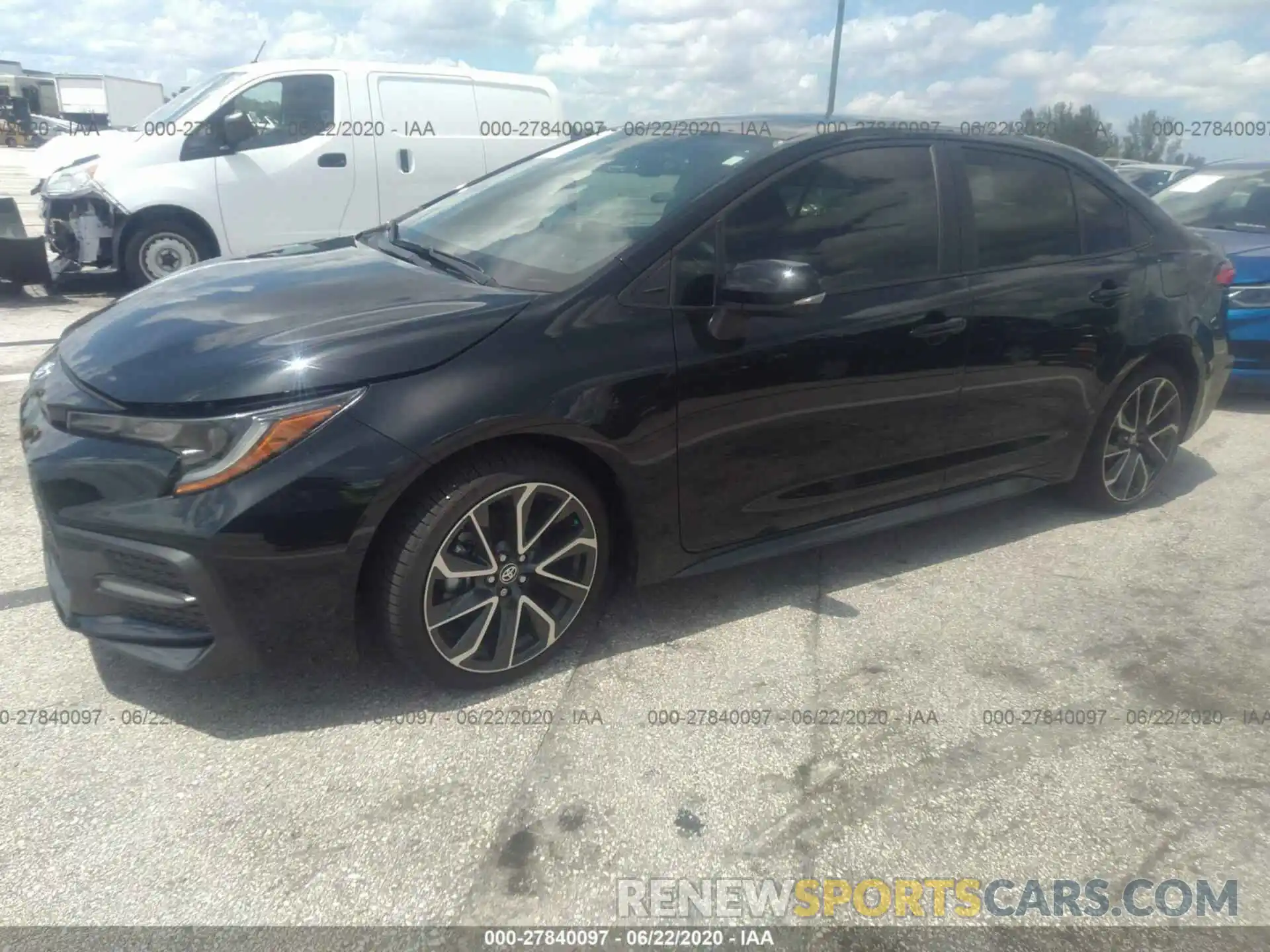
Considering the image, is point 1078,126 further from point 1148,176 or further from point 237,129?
point 237,129

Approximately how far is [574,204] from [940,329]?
137 cm

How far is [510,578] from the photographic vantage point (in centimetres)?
283

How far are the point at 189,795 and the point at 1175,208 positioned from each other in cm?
767

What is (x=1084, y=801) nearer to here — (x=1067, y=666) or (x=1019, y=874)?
(x=1019, y=874)

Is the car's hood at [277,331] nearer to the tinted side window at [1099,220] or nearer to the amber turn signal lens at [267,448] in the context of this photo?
the amber turn signal lens at [267,448]

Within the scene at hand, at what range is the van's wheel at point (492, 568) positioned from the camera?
2.62 m

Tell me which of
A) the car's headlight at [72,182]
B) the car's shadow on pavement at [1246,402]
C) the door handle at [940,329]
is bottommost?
the car's shadow on pavement at [1246,402]

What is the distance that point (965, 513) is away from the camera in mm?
4527

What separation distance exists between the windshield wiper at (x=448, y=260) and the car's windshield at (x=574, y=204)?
1.0 inches

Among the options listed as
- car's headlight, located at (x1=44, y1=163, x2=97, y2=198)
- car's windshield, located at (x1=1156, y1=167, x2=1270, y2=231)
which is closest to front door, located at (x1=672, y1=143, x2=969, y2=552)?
car's windshield, located at (x1=1156, y1=167, x2=1270, y2=231)

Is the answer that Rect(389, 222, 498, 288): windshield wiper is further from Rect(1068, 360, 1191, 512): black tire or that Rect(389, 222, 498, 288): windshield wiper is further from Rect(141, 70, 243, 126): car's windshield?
Rect(141, 70, 243, 126): car's windshield

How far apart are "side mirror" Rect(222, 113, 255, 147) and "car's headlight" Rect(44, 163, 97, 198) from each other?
42.3 inches

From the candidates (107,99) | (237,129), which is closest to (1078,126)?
(237,129)

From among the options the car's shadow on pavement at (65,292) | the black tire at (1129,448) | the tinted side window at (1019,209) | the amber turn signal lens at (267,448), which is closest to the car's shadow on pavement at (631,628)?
the black tire at (1129,448)
